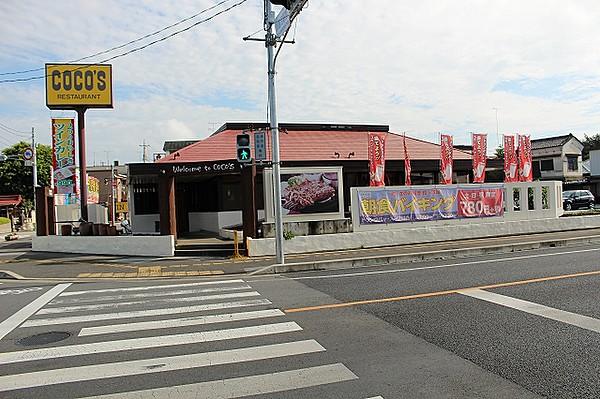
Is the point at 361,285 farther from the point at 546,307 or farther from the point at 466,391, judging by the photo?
the point at 466,391

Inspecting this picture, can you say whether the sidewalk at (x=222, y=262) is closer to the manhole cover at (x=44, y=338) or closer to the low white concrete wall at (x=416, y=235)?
the low white concrete wall at (x=416, y=235)

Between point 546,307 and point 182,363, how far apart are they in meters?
5.92

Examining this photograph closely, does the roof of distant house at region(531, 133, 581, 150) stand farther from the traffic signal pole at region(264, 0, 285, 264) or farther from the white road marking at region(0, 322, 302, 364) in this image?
the white road marking at region(0, 322, 302, 364)

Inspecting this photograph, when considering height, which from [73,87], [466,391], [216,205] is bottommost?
[466,391]

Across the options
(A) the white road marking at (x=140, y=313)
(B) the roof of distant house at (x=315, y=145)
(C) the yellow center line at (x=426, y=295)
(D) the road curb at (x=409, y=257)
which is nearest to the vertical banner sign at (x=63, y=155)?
(B) the roof of distant house at (x=315, y=145)

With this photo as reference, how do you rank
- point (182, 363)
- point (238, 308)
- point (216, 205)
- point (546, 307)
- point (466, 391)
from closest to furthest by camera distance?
point (466, 391), point (182, 363), point (546, 307), point (238, 308), point (216, 205)

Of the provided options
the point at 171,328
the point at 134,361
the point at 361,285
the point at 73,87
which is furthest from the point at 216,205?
the point at 134,361

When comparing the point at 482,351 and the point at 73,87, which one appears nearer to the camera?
the point at 482,351

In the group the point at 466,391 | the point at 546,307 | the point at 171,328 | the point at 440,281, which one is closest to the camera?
the point at 466,391

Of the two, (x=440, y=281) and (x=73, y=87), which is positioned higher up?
(x=73, y=87)

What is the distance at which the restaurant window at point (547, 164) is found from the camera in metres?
54.5

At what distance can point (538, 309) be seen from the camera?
26.6 ft

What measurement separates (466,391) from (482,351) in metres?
1.37

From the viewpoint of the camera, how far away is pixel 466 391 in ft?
16.1
